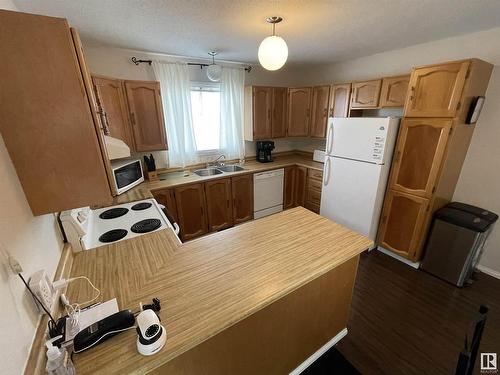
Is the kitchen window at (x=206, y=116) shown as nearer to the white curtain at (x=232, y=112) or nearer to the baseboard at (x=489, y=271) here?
the white curtain at (x=232, y=112)

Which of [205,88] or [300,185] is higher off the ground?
[205,88]

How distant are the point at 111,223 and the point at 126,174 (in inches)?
32.2

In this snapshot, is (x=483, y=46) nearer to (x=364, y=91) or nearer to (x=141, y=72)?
(x=364, y=91)

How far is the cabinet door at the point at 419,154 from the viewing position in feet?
6.55

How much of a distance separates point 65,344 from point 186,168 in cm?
263

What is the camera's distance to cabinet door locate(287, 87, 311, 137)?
3.48 meters

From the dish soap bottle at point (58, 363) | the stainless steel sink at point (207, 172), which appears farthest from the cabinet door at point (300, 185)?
the dish soap bottle at point (58, 363)

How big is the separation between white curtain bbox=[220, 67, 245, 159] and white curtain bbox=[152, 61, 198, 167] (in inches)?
20.4

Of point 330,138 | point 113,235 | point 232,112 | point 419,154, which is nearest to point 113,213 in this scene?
point 113,235

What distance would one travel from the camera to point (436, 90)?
6.40ft

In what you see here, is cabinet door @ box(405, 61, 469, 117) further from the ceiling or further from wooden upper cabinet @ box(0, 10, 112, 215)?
wooden upper cabinet @ box(0, 10, 112, 215)

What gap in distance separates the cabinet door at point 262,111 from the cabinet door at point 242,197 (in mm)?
787

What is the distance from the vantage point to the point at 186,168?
10.6 feet

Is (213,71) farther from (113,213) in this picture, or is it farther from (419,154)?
(419,154)
